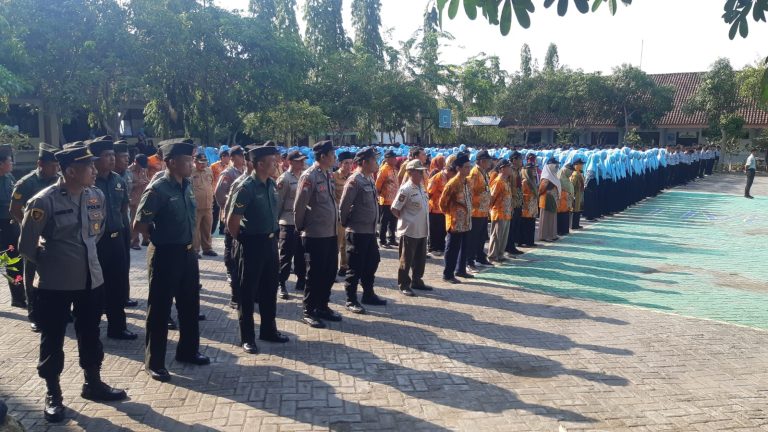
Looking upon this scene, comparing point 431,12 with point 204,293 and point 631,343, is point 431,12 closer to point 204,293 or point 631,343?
point 631,343

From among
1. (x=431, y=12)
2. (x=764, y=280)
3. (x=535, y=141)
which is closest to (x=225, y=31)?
(x=764, y=280)

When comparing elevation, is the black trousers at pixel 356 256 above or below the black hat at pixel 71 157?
below

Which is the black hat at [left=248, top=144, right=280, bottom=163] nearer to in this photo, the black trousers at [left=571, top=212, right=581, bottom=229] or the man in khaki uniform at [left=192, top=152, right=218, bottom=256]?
the man in khaki uniform at [left=192, top=152, right=218, bottom=256]

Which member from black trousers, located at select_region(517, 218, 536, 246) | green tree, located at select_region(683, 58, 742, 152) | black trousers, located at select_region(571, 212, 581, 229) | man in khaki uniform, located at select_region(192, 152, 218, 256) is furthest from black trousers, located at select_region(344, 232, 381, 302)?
green tree, located at select_region(683, 58, 742, 152)

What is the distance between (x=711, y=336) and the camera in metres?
6.36

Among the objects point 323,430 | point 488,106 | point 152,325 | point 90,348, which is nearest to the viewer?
point 323,430

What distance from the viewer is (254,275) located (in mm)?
5535

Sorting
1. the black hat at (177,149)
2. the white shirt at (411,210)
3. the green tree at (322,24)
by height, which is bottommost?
the white shirt at (411,210)

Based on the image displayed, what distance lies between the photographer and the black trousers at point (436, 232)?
1071 centimetres

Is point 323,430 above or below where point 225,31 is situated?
below

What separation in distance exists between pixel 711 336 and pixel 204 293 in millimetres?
5843

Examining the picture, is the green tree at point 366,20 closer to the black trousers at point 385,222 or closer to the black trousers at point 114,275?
the black trousers at point 385,222

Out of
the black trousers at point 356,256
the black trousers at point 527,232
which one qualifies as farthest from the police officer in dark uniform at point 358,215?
the black trousers at point 527,232

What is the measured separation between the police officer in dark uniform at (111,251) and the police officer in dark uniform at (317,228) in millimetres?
1724
